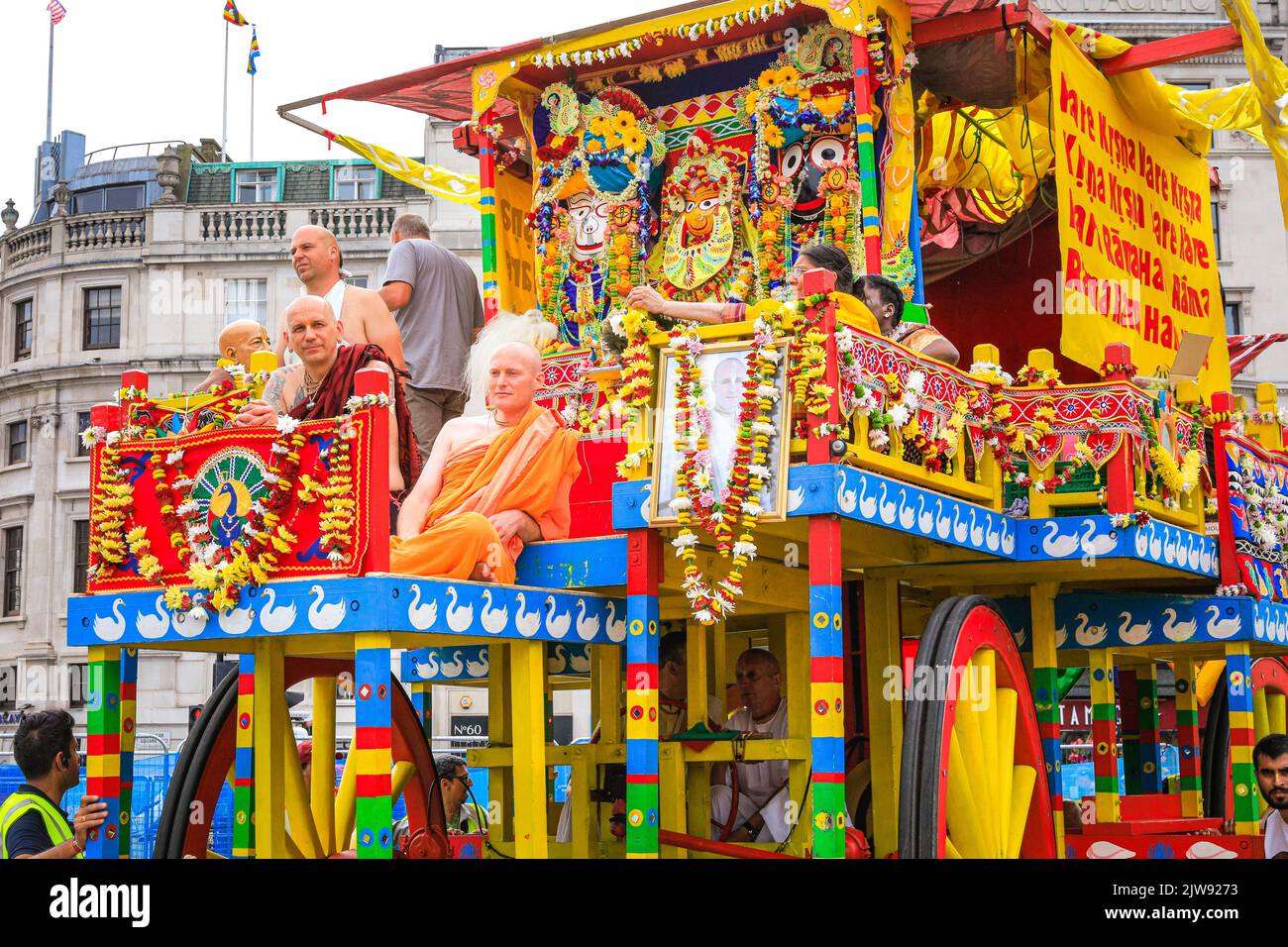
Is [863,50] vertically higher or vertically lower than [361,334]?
higher

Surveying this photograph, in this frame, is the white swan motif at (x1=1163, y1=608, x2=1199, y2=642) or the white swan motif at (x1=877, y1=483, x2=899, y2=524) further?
the white swan motif at (x1=1163, y1=608, x2=1199, y2=642)

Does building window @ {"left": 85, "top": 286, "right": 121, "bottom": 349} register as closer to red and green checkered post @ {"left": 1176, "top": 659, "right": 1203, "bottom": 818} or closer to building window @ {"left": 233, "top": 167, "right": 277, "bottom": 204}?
building window @ {"left": 233, "top": 167, "right": 277, "bottom": 204}

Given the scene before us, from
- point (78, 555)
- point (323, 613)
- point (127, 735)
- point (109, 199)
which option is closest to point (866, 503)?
point (323, 613)

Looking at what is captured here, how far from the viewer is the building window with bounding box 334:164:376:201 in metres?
44.8

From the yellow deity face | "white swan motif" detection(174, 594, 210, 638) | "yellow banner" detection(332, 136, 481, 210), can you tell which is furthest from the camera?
"yellow banner" detection(332, 136, 481, 210)

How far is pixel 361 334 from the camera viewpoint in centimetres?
1020

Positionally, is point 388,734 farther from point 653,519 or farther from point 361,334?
point 361,334

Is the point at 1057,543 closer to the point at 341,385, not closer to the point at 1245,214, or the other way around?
the point at 341,385

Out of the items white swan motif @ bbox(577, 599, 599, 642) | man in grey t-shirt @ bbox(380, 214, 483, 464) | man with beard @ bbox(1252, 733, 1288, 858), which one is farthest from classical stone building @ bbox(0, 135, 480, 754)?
man with beard @ bbox(1252, 733, 1288, 858)

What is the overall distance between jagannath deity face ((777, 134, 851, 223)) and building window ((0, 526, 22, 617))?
119 ft

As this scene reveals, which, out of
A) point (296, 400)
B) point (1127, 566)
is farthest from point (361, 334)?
point (1127, 566)

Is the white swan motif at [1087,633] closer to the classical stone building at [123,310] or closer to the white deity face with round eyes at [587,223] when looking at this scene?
the white deity face with round eyes at [587,223]

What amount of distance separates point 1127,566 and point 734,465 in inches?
134

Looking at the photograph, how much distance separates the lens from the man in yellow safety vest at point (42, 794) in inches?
307
